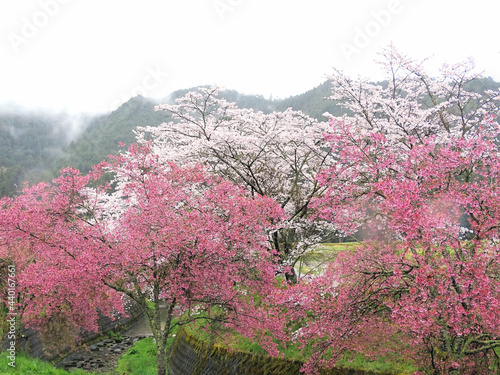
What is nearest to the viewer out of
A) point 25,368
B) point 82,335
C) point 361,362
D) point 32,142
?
point 361,362

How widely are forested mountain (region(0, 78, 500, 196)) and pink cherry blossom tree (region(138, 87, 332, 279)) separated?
42574mm

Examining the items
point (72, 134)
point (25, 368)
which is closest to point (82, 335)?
point (25, 368)

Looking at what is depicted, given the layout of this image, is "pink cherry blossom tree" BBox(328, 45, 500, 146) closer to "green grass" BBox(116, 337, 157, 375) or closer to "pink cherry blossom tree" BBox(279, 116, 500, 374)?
"pink cherry blossom tree" BBox(279, 116, 500, 374)

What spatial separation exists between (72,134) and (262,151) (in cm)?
14199

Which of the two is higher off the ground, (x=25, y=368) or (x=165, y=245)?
(x=165, y=245)

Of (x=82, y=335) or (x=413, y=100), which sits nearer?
(x=413, y=100)

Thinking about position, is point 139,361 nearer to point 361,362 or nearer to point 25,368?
point 25,368

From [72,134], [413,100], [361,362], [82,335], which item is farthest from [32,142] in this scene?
[361,362]

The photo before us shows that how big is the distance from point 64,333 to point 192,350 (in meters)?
5.95

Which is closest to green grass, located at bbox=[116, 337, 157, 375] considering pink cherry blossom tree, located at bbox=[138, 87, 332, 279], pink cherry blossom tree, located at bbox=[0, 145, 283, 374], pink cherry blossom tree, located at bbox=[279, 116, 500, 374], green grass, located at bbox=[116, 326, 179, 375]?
green grass, located at bbox=[116, 326, 179, 375]

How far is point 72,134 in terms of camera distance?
137m

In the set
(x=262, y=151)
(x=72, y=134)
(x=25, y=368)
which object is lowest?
(x=25, y=368)

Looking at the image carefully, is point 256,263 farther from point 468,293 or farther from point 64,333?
point 64,333

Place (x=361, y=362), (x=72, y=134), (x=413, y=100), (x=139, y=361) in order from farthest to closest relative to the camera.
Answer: (x=72, y=134), (x=139, y=361), (x=413, y=100), (x=361, y=362)
